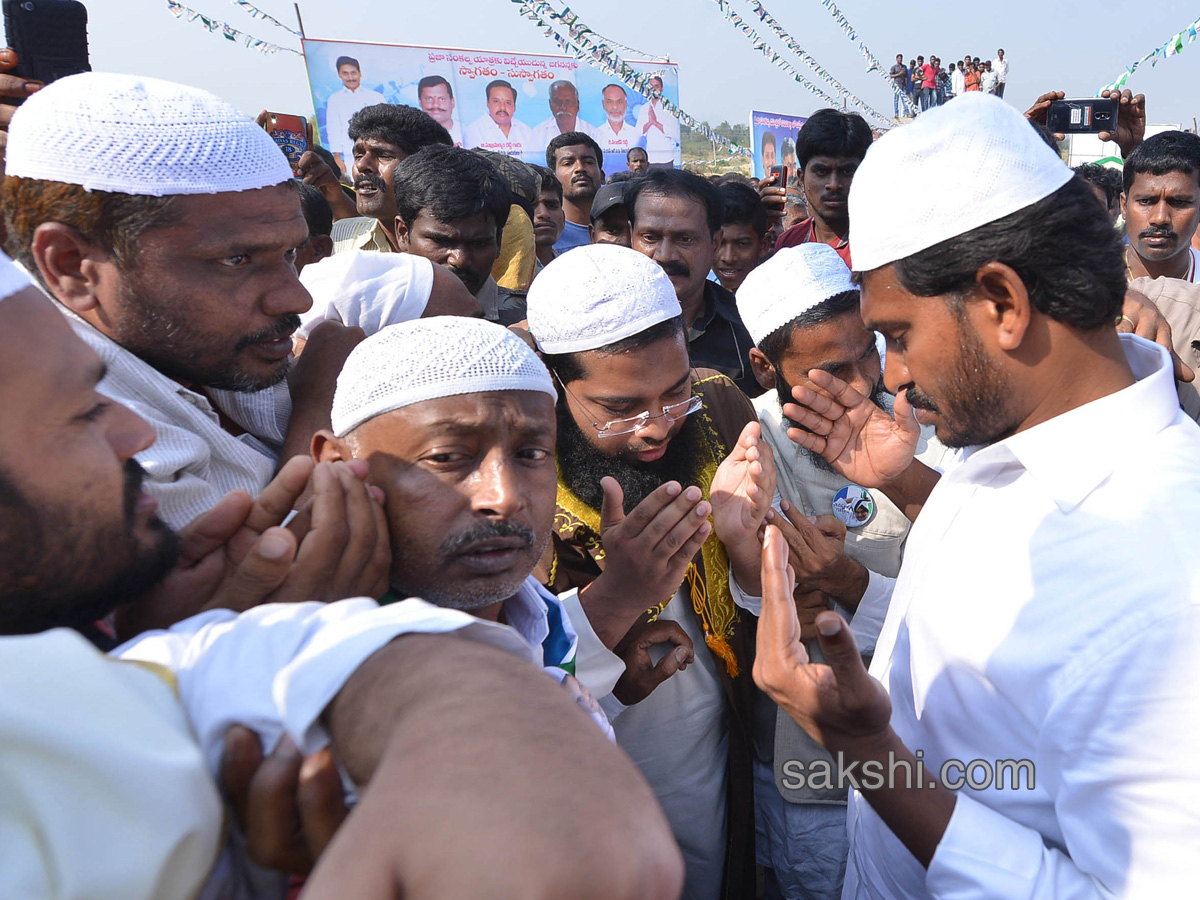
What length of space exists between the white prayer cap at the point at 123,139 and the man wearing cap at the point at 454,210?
7.71 feet

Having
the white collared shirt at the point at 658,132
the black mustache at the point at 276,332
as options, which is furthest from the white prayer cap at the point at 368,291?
the white collared shirt at the point at 658,132

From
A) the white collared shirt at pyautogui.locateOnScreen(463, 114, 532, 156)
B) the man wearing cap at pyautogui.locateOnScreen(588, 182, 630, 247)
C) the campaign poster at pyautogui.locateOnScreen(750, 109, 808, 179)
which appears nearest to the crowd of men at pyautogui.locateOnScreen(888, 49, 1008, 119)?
the campaign poster at pyautogui.locateOnScreen(750, 109, 808, 179)

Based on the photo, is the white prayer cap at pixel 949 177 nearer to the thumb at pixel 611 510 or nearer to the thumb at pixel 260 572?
the thumb at pixel 611 510

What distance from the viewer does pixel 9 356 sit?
0.97 meters

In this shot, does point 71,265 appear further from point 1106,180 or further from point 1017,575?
point 1106,180

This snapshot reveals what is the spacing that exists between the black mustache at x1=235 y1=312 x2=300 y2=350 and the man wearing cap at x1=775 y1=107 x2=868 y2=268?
15.5 ft

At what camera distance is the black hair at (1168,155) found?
531cm

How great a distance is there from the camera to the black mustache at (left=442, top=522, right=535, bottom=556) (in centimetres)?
167

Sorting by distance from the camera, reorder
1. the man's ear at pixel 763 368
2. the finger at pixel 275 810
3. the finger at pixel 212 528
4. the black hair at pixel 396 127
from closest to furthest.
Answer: the finger at pixel 275 810 < the finger at pixel 212 528 < the man's ear at pixel 763 368 < the black hair at pixel 396 127

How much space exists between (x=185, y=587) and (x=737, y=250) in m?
5.33

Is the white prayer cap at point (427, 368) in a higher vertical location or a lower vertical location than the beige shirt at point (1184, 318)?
higher

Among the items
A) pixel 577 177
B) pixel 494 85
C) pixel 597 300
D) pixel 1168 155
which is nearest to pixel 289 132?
pixel 577 177

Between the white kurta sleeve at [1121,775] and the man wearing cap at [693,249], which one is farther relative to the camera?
the man wearing cap at [693,249]

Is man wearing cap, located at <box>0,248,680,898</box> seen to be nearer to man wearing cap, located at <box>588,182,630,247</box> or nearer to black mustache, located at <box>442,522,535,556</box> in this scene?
black mustache, located at <box>442,522,535,556</box>
